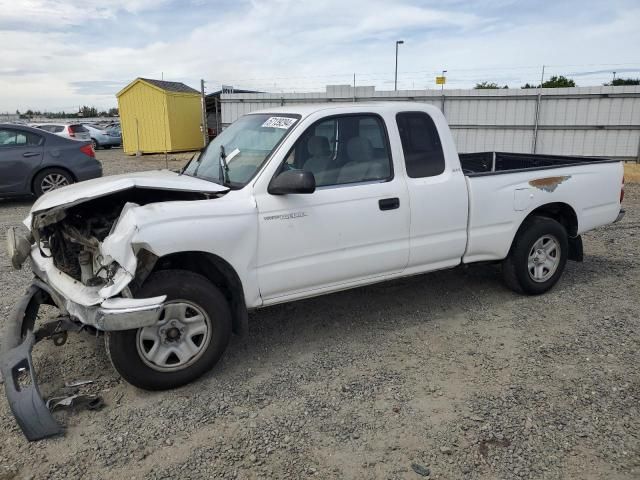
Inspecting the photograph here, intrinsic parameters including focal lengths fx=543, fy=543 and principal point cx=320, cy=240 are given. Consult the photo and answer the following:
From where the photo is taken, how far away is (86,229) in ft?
12.3

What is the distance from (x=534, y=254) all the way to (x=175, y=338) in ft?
11.4

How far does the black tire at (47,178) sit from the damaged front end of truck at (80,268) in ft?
21.5

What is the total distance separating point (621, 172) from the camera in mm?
5570

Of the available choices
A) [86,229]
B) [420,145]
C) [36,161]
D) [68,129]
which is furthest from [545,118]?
[68,129]

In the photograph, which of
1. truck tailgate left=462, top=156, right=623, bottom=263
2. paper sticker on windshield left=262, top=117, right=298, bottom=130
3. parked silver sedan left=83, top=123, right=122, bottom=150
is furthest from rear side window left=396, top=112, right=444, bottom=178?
parked silver sedan left=83, top=123, right=122, bottom=150

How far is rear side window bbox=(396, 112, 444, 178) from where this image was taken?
14.4 feet

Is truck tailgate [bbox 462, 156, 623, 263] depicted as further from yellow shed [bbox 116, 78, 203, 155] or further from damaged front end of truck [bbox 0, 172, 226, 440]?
yellow shed [bbox 116, 78, 203, 155]

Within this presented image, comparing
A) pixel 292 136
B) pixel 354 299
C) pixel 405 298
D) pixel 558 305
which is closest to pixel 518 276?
pixel 558 305

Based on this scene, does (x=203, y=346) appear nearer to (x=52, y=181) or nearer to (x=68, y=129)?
(x=52, y=181)

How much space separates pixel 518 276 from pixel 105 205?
12.1 ft

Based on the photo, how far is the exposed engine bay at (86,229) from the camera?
3629mm

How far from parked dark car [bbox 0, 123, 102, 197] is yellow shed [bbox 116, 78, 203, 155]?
12224 mm

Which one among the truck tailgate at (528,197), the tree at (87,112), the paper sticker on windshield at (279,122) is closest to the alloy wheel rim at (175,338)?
the paper sticker on windshield at (279,122)

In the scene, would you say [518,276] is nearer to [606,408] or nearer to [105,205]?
[606,408]
